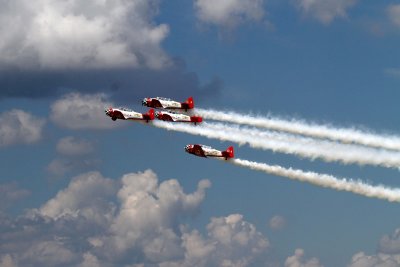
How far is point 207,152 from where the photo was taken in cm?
16825

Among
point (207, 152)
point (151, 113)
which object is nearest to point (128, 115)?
point (151, 113)

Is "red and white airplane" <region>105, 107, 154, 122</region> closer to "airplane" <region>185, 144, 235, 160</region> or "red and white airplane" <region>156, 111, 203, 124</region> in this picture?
"red and white airplane" <region>156, 111, 203, 124</region>

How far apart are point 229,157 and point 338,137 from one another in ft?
86.7

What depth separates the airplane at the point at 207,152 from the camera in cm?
16688

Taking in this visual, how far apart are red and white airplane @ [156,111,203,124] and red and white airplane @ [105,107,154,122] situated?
7.06ft

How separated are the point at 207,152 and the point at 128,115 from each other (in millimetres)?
21443

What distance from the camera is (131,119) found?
17288 cm

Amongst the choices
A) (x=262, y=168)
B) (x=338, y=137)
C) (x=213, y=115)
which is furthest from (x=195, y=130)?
(x=338, y=137)

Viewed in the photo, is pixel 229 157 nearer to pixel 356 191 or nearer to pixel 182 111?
pixel 182 111

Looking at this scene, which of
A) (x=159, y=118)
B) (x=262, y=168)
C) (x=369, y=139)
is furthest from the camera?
(x=159, y=118)

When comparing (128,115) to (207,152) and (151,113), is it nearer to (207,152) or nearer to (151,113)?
(151,113)

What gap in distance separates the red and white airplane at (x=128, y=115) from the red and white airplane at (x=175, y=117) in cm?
215

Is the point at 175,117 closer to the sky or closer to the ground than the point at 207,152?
closer to the sky

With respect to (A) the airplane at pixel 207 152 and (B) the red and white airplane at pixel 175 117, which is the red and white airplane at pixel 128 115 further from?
(A) the airplane at pixel 207 152
